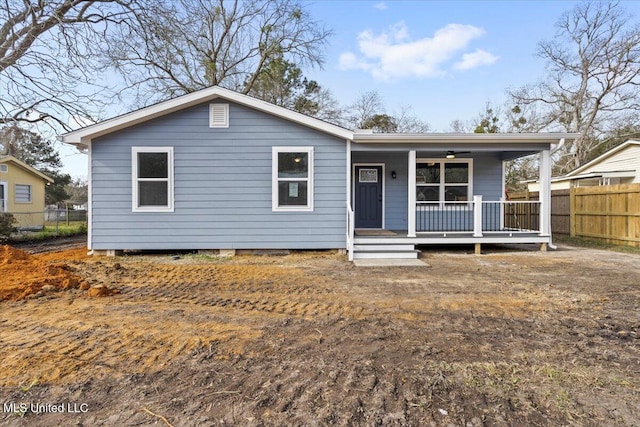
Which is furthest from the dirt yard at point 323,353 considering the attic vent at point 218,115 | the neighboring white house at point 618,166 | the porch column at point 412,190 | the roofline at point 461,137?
the neighboring white house at point 618,166

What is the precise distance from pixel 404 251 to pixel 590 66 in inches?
934

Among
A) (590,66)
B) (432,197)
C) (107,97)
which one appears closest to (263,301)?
(432,197)

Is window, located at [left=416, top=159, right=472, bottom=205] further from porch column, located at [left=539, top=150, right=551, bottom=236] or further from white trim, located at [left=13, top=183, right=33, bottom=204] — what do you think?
white trim, located at [left=13, top=183, right=33, bottom=204]

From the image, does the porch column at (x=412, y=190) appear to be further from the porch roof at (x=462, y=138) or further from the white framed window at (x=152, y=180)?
the white framed window at (x=152, y=180)

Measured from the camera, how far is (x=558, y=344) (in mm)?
3156

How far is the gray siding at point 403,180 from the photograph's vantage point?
994cm

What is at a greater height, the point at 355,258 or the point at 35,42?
the point at 35,42

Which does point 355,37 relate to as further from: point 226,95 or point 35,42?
point 35,42

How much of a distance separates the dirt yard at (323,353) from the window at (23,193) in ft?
49.5

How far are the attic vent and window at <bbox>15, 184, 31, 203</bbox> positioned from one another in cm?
1479

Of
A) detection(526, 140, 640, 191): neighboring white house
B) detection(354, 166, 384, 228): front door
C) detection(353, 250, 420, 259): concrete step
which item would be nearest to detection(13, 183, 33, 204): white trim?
detection(354, 166, 384, 228): front door

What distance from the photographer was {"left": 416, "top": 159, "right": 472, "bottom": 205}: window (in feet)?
33.0

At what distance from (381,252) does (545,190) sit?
4.34 m

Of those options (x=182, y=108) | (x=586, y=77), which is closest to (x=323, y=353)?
(x=182, y=108)
